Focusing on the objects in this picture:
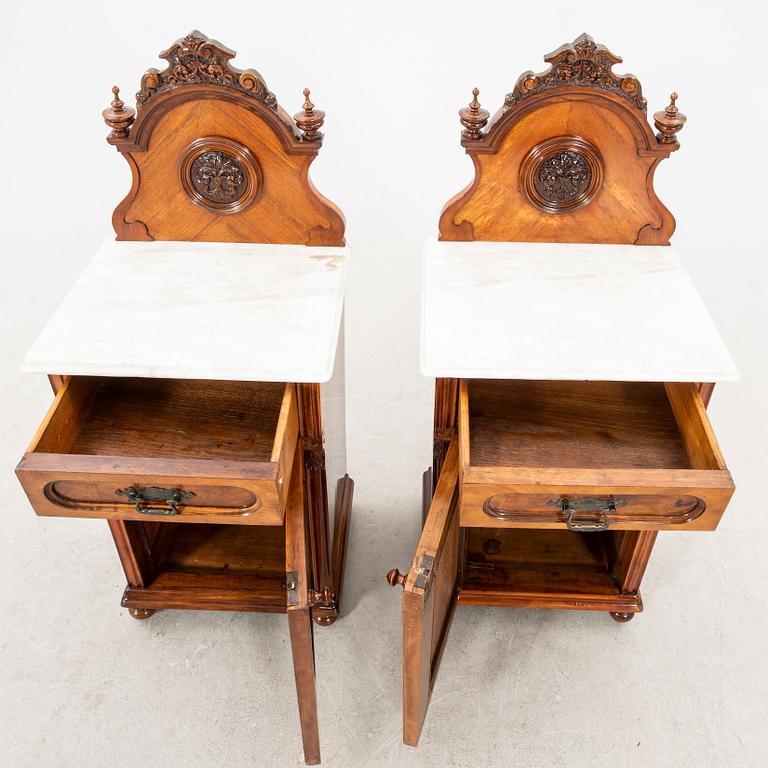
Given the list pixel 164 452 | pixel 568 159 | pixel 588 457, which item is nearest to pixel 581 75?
pixel 568 159

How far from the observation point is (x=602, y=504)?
1819 millimetres

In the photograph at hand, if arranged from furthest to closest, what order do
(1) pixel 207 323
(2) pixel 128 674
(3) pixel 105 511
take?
(2) pixel 128 674 < (1) pixel 207 323 < (3) pixel 105 511

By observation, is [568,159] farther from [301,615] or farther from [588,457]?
[301,615]

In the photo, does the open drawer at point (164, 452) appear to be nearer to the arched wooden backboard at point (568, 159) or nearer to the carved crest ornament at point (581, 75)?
the arched wooden backboard at point (568, 159)

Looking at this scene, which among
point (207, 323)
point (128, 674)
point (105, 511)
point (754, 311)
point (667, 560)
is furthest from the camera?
point (754, 311)

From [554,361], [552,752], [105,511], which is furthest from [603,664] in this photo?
[105,511]

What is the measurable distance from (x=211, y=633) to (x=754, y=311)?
7.53 feet

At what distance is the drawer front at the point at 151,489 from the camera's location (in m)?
1.74

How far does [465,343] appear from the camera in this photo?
75.1 inches

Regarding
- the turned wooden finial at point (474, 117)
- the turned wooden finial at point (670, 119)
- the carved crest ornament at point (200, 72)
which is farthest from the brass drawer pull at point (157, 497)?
the turned wooden finial at point (670, 119)

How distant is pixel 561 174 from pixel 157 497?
1.17 meters

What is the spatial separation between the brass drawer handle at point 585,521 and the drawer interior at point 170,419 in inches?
26.1

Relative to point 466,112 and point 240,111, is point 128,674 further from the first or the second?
point 466,112

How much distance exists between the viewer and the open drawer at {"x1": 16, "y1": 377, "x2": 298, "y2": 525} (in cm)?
175
